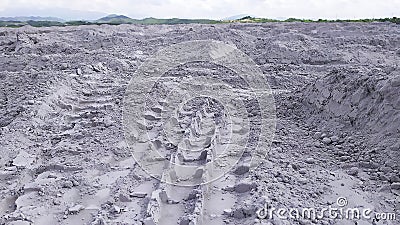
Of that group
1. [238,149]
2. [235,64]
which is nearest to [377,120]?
[238,149]

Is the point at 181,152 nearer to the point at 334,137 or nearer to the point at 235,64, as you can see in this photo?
the point at 334,137

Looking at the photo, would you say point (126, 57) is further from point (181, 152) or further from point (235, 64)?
point (181, 152)

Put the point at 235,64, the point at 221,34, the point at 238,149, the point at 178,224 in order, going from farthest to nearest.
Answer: the point at 221,34, the point at 235,64, the point at 238,149, the point at 178,224

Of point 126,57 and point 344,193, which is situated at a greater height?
point 126,57

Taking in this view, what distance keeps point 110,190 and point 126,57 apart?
862 centimetres

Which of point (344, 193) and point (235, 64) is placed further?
point (235, 64)

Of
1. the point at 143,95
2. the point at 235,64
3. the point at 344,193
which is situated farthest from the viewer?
the point at 235,64

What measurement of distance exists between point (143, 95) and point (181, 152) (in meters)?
2.76

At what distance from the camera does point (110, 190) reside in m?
4.71

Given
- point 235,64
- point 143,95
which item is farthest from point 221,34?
point 143,95

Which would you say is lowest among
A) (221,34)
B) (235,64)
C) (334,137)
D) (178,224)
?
(178,224)

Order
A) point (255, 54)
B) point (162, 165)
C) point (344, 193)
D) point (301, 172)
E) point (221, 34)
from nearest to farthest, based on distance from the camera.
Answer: point (344, 193)
point (301, 172)
point (162, 165)
point (255, 54)
point (221, 34)

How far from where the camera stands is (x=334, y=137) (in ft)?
19.4

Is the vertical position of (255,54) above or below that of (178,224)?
above
